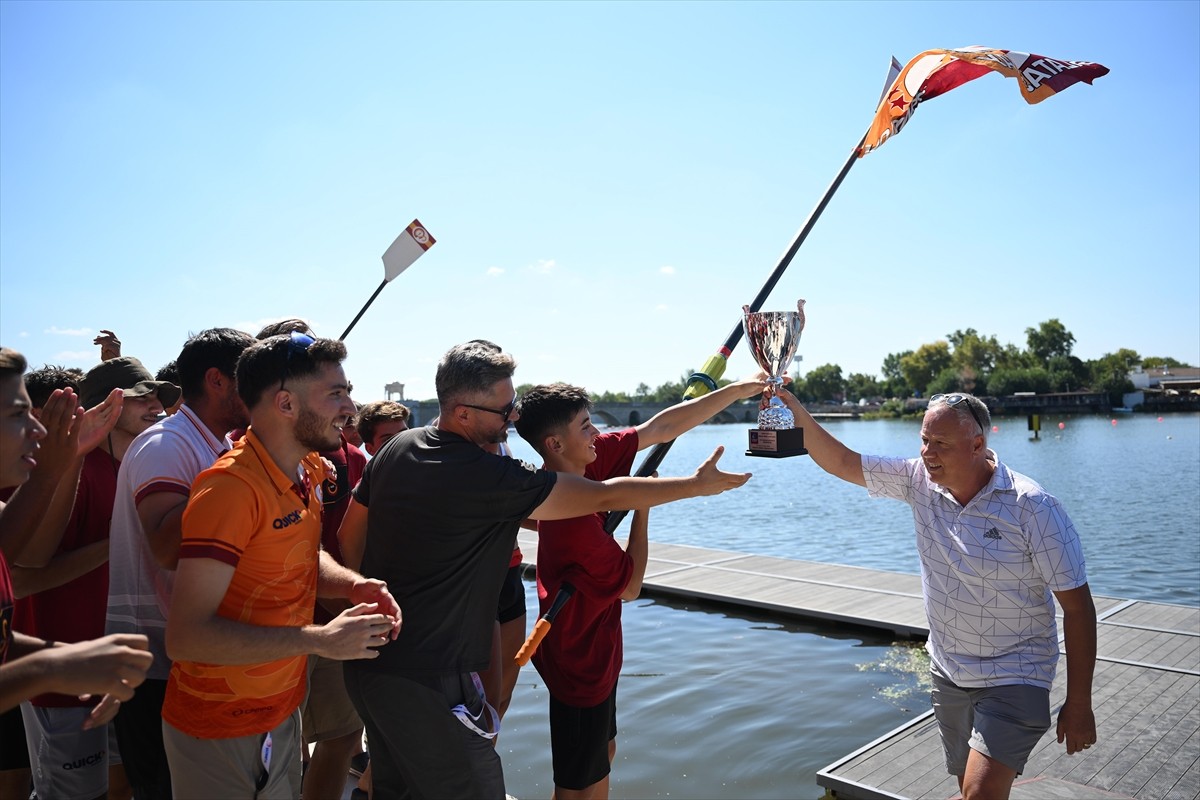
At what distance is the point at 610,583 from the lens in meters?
3.48

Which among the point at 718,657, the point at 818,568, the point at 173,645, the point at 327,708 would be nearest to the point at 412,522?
the point at 173,645

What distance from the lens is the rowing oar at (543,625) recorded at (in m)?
3.16

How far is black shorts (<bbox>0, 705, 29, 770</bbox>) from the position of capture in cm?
347

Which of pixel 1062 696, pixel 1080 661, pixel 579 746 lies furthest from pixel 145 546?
pixel 1062 696

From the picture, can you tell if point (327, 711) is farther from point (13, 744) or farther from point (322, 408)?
point (322, 408)

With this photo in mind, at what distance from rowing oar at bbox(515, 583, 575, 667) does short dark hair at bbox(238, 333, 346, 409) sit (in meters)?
1.25

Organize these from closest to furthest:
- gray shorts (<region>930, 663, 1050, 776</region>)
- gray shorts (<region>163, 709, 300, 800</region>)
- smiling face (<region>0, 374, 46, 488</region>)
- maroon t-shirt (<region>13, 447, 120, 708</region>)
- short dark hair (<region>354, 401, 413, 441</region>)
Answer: smiling face (<region>0, 374, 46, 488</region>)
gray shorts (<region>163, 709, 300, 800</region>)
maroon t-shirt (<region>13, 447, 120, 708</region>)
gray shorts (<region>930, 663, 1050, 776</region>)
short dark hair (<region>354, 401, 413, 441</region>)

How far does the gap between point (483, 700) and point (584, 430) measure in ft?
3.80

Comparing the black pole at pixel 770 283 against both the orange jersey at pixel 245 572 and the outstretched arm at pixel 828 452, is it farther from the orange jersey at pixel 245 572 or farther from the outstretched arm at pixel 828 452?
the orange jersey at pixel 245 572

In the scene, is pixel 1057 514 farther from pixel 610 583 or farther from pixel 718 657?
pixel 718 657

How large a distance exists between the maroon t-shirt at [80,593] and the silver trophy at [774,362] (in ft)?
9.12

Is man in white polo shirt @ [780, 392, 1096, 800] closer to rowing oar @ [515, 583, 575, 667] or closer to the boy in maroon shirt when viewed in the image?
the boy in maroon shirt

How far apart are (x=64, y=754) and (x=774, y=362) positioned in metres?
3.29

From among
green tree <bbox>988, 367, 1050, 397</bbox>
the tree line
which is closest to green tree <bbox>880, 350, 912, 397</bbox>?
the tree line
